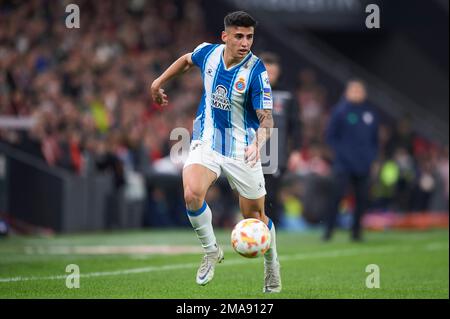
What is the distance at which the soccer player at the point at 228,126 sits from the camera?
8.34 metres

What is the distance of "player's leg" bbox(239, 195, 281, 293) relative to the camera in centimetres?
862

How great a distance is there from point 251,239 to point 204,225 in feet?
1.75

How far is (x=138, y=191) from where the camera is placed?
63.0 ft

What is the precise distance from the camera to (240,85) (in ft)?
27.6

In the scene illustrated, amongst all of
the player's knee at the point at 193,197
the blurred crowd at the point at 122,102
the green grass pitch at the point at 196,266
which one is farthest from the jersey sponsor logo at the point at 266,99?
the blurred crowd at the point at 122,102

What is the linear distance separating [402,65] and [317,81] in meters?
3.85

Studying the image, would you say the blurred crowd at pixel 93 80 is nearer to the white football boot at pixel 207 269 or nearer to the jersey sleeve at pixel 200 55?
the jersey sleeve at pixel 200 55

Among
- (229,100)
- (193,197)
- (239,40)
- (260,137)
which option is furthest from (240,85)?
(193,197)

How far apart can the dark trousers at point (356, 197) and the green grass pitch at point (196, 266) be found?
268 millimetres

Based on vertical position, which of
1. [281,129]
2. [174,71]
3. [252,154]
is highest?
[174,71]

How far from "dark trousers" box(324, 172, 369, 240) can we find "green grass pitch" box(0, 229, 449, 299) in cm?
27

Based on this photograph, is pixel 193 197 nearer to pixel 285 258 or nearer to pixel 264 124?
pixel 264 124
